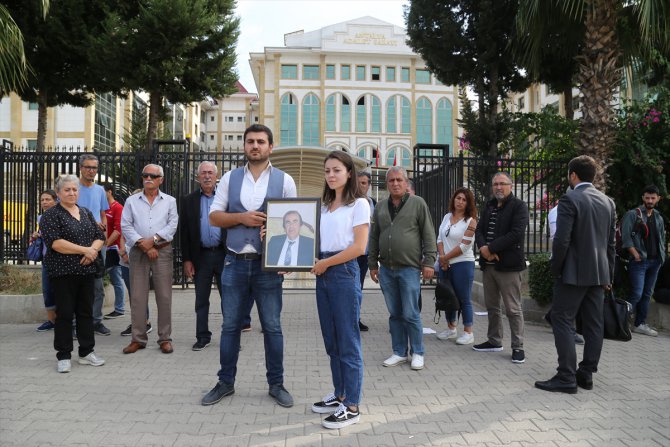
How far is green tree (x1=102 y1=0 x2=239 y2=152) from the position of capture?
14.1m

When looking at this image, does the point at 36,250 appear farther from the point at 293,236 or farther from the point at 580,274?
the point at 580,274

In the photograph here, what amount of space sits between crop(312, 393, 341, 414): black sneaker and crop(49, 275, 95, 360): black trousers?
2.65m

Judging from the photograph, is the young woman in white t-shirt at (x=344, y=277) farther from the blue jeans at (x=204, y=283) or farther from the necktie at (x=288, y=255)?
the blue jeans at (x=204, y=283)

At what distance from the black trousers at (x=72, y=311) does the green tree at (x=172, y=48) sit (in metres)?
8.31

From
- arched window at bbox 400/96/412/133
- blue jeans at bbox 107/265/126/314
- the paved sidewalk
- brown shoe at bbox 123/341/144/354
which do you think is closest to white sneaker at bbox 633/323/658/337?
the paved sidewalk

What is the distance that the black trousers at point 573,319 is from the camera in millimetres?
5035

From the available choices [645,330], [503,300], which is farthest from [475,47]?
[503,300]

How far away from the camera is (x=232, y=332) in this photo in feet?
15.0

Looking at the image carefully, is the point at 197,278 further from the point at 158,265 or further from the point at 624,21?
the point at 624,21

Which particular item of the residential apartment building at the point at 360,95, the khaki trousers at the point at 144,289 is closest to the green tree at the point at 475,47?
the khaki trousers at the point at 144,289

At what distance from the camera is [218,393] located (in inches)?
180

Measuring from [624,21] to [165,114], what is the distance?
12584mm

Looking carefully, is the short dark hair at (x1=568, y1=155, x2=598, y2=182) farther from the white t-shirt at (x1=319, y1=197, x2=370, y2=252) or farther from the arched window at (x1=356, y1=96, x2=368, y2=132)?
the arched window at (x1=356, y1=96, x2=368, y2=132)

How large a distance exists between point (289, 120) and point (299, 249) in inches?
2327
